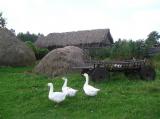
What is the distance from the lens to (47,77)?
21.6m

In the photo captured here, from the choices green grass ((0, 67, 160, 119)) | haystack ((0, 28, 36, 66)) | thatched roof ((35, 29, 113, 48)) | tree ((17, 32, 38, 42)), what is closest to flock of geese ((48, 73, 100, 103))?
green grass ((0, 67, 160, 119))

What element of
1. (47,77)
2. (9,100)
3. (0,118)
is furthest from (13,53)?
(0,118)

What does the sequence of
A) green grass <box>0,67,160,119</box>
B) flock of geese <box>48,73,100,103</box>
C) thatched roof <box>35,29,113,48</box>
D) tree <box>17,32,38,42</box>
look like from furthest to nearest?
tree <box>17,32,38,42</box>
thatched roof <box>35,29,113,48</box>
flock of geese <box>48,73,100,103</box>
green grass <box>0,67,160,119</box>

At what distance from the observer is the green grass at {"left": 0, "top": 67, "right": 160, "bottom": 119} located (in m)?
12.7

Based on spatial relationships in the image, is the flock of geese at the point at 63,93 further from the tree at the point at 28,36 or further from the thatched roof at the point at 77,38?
the tree at the point at 28,36

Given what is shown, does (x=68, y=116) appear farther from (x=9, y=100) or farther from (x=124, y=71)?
(x=124, y=71)

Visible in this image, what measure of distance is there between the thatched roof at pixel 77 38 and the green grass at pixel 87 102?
3827cm

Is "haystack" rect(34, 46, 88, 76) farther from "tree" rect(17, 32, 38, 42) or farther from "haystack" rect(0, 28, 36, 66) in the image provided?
"tree" rect(17, 32, 38, 42)

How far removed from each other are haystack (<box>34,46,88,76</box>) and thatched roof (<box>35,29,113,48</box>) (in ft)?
108

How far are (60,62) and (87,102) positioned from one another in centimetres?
884

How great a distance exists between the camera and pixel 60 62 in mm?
22656

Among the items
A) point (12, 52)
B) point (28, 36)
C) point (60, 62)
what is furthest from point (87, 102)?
point (28, 36)

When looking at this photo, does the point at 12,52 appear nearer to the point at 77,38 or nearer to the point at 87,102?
the point at 87,102

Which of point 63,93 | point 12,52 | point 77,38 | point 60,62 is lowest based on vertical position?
point 63,93
